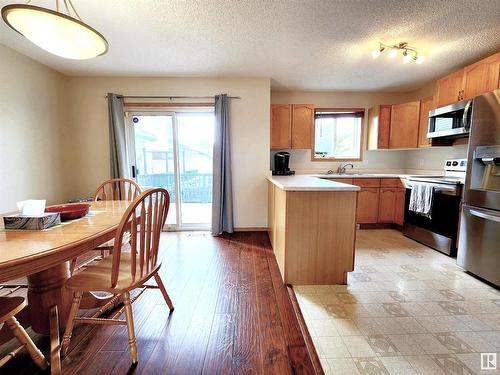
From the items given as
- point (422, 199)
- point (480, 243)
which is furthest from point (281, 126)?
point (480, 243)

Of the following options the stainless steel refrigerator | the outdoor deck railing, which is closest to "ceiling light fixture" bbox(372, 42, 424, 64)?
the stainless steel refrigerator

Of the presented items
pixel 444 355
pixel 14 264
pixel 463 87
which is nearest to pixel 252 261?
pixel 444 355

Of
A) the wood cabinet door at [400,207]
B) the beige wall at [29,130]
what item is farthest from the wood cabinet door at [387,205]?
the beige wall at [29,130]

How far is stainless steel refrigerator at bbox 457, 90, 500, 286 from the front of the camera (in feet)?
6.40

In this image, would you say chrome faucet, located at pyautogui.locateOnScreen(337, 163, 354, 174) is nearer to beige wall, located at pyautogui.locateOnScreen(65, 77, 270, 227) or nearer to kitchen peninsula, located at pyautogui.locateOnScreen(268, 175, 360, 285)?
beige wall, located at pyautogui.locateOnScreen(65, 77, 270, 227)

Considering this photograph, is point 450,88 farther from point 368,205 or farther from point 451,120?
point 368,205

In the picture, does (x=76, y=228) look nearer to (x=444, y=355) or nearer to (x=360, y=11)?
(x=444, y=355)

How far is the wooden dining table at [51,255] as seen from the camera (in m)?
0.88

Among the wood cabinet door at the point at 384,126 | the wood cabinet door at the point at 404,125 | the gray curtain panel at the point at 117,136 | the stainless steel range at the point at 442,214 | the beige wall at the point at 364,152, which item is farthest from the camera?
the beige wall at the point at 364,152

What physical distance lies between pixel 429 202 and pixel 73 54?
3.90 meters

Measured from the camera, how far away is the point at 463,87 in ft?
8.45

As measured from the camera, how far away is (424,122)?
332 centimetres

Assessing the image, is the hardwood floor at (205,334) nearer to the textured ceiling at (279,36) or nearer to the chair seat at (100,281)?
the chair seat at (100,281)

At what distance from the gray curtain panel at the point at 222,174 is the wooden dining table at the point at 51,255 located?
5.55 feet
